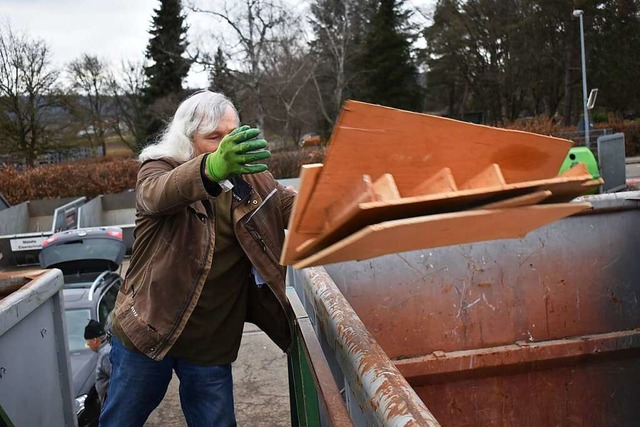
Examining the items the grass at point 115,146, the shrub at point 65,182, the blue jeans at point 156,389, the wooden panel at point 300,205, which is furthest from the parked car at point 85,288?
the grass at point 115,146

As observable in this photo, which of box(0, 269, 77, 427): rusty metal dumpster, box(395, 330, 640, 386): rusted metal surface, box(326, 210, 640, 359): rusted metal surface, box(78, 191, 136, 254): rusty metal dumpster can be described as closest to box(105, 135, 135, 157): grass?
box(78, 191, 136, 254): rusty metal dumpster

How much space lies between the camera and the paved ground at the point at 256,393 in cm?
469

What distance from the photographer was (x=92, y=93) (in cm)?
4378

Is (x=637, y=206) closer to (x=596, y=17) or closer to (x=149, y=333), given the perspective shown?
(x=149, y=333)

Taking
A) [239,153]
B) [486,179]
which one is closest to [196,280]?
[239,153]

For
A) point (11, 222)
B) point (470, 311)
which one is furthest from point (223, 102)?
point (11, 222)

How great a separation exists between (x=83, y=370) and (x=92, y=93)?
139 ft

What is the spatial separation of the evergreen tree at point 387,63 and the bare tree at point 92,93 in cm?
1866

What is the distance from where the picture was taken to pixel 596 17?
36219 mm

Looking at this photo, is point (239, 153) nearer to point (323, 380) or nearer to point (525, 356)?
point (323, 380)

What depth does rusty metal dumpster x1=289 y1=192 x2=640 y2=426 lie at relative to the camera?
10.5 ft

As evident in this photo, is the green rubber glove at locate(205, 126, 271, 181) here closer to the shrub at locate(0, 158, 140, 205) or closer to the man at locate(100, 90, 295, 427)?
the man at locate(100, 90, 295, 427)

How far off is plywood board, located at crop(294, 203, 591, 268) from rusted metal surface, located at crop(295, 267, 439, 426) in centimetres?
28

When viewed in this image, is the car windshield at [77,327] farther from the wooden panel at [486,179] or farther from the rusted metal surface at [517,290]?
the wooden panel at [486,179]
